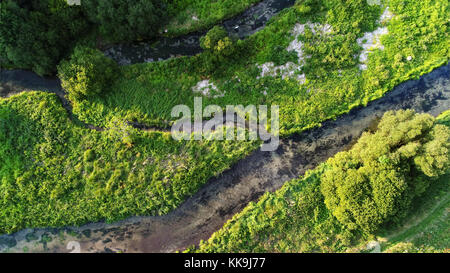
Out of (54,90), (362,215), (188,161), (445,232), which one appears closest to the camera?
(362,215)

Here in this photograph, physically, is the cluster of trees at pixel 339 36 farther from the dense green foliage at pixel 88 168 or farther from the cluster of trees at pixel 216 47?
the dense green foliage at pixel 88 168

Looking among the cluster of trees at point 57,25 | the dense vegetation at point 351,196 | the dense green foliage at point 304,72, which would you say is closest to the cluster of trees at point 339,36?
the dense green foliage at point 304,72

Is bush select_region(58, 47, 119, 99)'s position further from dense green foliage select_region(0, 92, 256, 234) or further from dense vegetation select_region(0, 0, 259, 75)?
dense green foliage select_region(0, 92, 256, 234)

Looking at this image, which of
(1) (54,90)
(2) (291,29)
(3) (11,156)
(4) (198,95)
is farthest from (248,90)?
(3) (11,156)

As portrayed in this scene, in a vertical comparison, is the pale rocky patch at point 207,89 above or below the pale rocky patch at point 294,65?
below

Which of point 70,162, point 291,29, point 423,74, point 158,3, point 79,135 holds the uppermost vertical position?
point 158,3

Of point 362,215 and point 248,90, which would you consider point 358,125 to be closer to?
point 362,215
